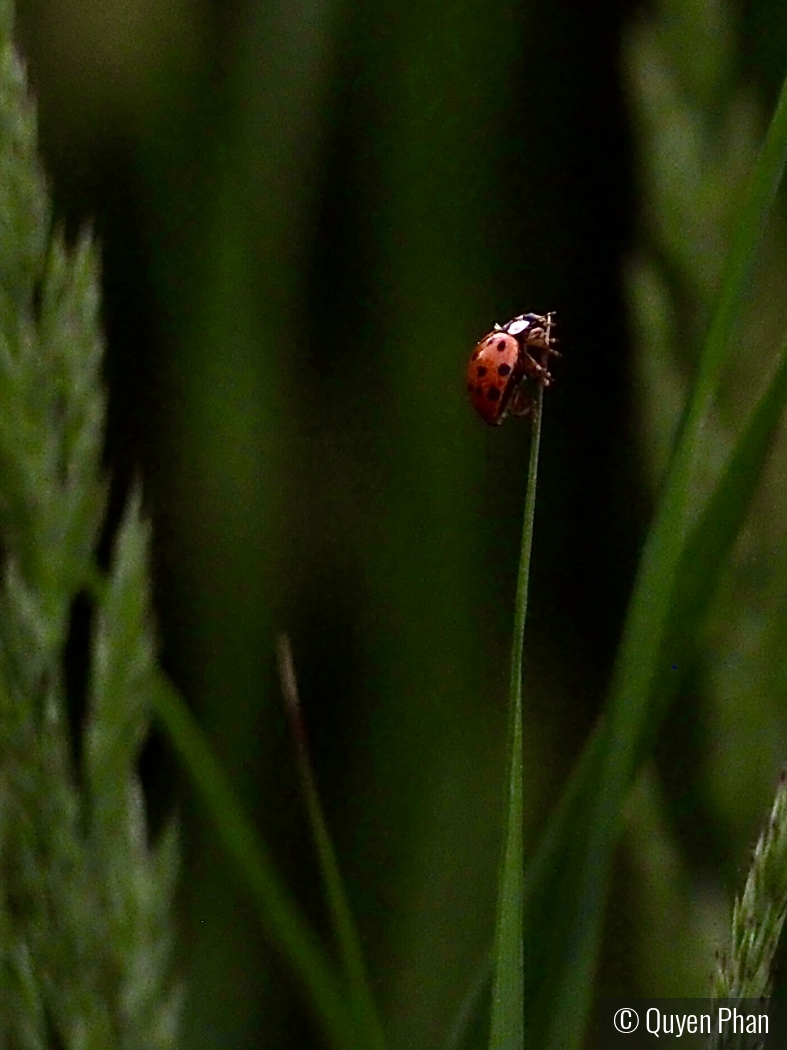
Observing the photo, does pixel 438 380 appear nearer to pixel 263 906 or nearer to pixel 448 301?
pixel 448 301

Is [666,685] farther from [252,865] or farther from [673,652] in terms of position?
[252,865]

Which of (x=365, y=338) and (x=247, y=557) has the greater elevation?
(x=365, y=338)

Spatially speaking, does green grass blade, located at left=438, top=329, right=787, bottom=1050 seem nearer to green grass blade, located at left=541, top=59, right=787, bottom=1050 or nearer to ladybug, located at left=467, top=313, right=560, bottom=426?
green grass blade, located at left=541, top=59, right=787, bottom=1050

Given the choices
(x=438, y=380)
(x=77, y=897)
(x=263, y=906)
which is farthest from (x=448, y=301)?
(x=77, y=897)

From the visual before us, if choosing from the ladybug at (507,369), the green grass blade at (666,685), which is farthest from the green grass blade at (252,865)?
the ladybug at (507,369)

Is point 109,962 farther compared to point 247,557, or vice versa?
point 247,557

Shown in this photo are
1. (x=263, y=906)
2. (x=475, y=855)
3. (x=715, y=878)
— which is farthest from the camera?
(x=475, y=855)

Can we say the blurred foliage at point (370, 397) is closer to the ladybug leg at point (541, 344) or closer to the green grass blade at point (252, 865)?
the ladybug leg at point (541, 344)

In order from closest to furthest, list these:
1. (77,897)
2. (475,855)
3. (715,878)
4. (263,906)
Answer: (77,897), (263,906), (715,878), (475,855)
